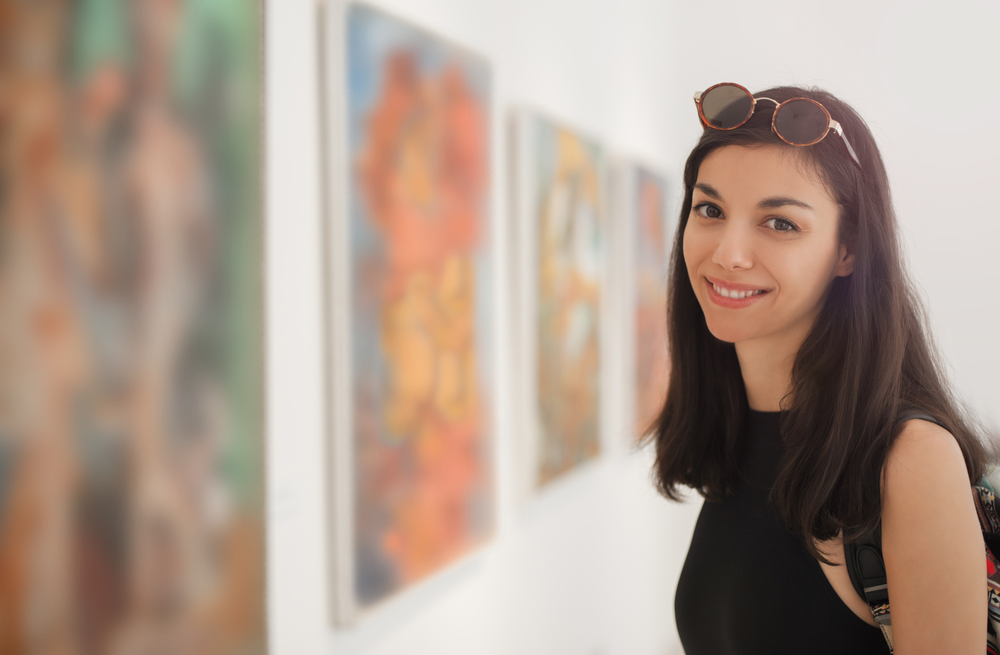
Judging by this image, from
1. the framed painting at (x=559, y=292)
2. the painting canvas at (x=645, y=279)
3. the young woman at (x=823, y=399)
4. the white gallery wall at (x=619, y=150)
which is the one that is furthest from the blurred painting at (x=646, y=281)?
the young woman at (x=823, y=399)

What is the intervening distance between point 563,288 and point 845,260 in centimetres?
167

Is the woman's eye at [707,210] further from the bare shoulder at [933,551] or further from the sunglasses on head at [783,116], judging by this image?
the bare shoulder at [933,551]

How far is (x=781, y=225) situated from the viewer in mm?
1143

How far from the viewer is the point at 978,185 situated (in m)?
3.89

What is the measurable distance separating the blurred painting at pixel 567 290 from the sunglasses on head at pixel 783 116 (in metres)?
1.40

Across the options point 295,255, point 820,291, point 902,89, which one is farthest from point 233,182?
point 902,89

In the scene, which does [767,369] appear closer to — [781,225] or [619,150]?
Answer: [781,225]

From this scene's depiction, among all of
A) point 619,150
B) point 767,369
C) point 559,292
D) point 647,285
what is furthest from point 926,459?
point 647,285

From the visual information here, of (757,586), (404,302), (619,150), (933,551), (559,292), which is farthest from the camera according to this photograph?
(619,150)

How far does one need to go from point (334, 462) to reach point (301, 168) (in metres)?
0.69

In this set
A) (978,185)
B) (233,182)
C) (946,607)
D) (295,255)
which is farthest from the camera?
(978,185)

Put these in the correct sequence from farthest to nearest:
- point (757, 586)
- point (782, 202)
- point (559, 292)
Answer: point (559, 292) → point (757, 586) → point (782, 202)

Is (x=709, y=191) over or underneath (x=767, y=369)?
over

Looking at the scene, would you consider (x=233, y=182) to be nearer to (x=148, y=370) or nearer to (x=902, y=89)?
(x=148, y=370)
